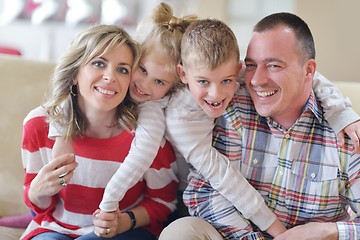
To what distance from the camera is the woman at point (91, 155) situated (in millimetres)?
1632

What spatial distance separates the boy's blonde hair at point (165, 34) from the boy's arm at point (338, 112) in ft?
1.54

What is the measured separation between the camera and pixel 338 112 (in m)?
1.64

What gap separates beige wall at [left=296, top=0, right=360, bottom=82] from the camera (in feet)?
8.29

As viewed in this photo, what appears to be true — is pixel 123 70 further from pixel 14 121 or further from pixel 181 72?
pixel 14 121

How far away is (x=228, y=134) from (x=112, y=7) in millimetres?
1861

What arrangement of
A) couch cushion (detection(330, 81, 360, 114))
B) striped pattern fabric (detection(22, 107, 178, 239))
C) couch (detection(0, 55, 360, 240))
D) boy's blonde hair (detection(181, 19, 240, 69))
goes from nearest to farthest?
1. boy's blonde hair (detection(181, 19, 240, 69))
2. striped pattern fabric (detection(22, 107, 178, 239))
3. couch cushion (detection(330, 81, 360, 114))
4. couch (detection(0, 55, 360, 240))

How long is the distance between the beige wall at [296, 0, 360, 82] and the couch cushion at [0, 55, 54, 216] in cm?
131

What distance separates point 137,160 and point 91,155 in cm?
21

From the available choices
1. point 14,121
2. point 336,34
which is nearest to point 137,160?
point 14,121

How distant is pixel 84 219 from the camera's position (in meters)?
1.77

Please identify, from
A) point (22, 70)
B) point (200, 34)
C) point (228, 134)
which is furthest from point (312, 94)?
point (22, 70)

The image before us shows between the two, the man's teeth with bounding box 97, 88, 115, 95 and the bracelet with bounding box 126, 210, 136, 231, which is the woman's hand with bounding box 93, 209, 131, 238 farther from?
the man's teeth with bounding box 97, 88, 115, 95

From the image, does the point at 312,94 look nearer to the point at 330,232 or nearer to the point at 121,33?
the point at 330,232

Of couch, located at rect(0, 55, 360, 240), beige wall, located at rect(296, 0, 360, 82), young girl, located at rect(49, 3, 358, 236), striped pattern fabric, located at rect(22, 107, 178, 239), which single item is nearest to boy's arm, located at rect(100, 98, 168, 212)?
young girl, located at rect(49, 3, 358, 236)
